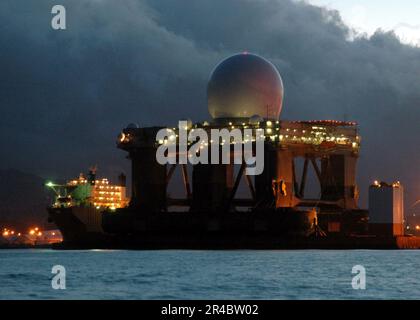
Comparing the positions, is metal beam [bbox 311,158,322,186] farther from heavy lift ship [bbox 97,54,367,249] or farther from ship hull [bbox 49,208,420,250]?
ship hull [bbox 49,208,420,250]

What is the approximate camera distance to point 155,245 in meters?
135

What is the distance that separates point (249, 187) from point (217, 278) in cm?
6342

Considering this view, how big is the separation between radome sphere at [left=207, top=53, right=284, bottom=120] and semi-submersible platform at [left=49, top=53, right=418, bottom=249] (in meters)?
0.12

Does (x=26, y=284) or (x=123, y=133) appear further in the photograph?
(x=123, y=133)

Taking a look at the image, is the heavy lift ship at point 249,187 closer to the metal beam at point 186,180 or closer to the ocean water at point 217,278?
the metal beam at point 186,180

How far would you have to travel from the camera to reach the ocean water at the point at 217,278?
63906 mm

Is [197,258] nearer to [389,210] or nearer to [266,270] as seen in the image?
[266,270]

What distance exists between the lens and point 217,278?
252 ft

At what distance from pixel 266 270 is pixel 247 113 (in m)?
49.6

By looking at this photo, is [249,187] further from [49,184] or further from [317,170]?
[49,184]

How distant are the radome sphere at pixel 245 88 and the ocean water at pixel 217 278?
29.0 meters

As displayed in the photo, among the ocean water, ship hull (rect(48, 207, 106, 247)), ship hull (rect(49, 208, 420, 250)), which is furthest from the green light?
the ocean water

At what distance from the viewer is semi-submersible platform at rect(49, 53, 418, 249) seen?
420ft
